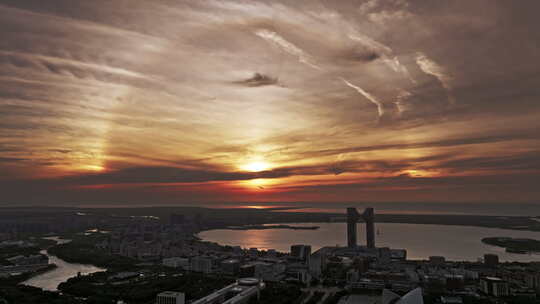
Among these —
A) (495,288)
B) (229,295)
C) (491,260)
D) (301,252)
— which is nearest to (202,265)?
(229,295)

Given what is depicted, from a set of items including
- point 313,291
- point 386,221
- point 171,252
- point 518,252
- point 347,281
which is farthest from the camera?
point 386,221

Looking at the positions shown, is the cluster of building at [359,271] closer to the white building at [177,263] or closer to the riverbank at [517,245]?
the white building at [177,263]

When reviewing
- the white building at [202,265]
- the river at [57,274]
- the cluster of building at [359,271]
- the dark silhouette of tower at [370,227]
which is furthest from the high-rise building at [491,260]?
the river at [57,274]

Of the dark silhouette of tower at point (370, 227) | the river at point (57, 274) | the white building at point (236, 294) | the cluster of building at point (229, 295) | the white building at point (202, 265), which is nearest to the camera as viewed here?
the cluster of building at point (229, 295)

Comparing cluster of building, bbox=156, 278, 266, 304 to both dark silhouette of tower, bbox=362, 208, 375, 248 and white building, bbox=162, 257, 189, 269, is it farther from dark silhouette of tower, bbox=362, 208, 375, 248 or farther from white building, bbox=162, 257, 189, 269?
dark silhouette of tower, bbox=362, 208, 375, 248

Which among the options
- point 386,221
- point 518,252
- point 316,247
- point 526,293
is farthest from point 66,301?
point 386,221

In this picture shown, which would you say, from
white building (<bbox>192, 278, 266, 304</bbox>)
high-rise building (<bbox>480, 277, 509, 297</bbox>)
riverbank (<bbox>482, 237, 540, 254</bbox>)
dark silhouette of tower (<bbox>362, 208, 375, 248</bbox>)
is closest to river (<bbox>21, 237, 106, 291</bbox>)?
white building (<bbox>192, 278, 266, 304</bbox>)

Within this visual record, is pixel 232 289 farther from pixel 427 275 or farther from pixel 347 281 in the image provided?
pixel 427 275

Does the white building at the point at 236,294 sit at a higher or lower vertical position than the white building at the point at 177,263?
higher
